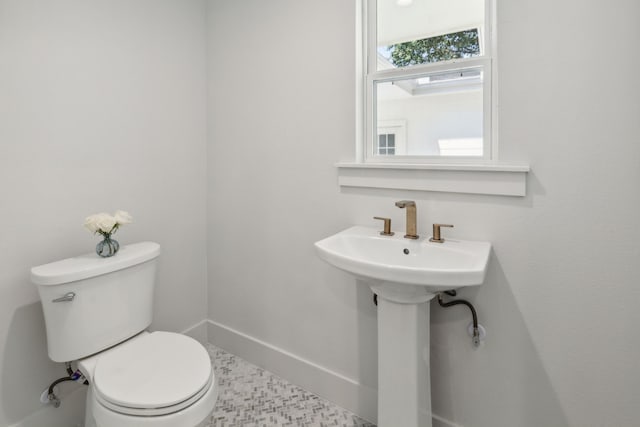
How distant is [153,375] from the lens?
121 centimetres

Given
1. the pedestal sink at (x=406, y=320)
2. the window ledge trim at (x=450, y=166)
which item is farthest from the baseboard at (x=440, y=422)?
the window ledge trim at (x=450, y=166)

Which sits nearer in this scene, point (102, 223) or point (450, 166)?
point (450, 166)

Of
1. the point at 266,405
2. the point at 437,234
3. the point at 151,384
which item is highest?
the point at 437,234

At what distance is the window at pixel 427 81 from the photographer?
1403 mm

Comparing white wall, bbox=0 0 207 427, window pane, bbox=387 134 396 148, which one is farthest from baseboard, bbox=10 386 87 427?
window pane, bbox=387 134 396 148

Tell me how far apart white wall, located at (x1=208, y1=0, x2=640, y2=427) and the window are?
0.12 metres

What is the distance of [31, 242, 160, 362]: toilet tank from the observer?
1.32 meters

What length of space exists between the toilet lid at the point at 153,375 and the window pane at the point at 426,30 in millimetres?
1502

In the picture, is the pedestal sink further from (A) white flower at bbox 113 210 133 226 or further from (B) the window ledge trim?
(A) white flower at bbox 113 210 133 226

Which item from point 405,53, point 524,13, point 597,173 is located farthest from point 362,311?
point 524,13

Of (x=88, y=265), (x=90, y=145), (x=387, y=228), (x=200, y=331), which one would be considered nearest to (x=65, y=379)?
(x=88, y=265)

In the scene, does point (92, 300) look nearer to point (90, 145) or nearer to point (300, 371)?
point (90, 145)

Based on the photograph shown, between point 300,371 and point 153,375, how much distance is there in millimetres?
877

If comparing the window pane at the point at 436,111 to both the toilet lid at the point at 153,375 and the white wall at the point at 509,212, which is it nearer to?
the white wall at the point at 509,212
